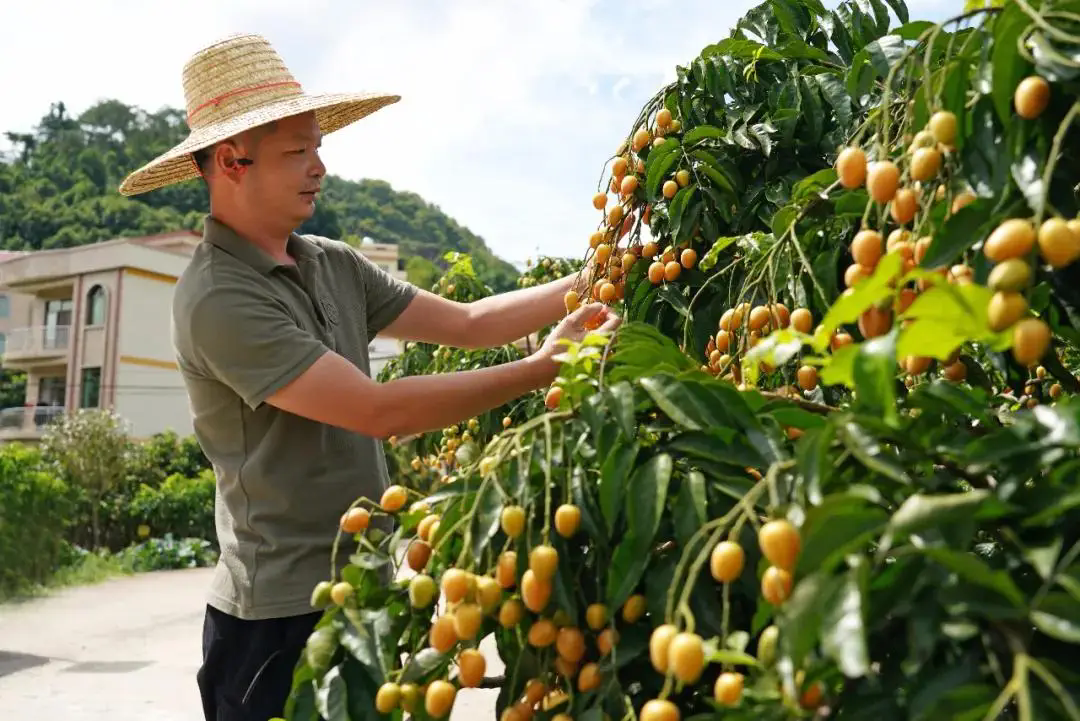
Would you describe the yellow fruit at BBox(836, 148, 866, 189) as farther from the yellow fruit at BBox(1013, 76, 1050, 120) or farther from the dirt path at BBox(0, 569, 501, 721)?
the dirt path at BBox(0, 569, 501, 721)

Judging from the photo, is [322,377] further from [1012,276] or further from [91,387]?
[91,387]

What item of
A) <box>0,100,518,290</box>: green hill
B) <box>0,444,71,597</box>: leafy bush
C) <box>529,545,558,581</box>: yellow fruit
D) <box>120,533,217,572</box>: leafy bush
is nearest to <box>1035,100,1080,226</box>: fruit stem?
<box>529,545,558,581</box>: yellow fruit

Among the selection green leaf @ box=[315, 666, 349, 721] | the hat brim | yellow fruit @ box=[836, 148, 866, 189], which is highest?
the hat brim

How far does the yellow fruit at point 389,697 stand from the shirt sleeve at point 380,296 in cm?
151

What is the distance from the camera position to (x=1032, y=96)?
811mm

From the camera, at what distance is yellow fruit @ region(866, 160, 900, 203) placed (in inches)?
35.0

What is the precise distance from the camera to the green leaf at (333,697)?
1.02 meters

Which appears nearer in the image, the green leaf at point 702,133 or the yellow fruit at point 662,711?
the yellow fruit at point 662,711

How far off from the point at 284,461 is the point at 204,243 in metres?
0.45

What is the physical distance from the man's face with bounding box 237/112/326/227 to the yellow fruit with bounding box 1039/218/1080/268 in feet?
5.21

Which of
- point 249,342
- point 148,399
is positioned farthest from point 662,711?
point 148,399

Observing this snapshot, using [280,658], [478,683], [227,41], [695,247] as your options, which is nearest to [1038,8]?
[478,683]

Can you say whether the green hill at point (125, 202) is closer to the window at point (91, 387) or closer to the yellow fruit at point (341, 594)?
the window at point (91, 387)

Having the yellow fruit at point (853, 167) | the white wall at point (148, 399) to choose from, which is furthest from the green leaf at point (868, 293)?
the white wall at point (148, 399)
